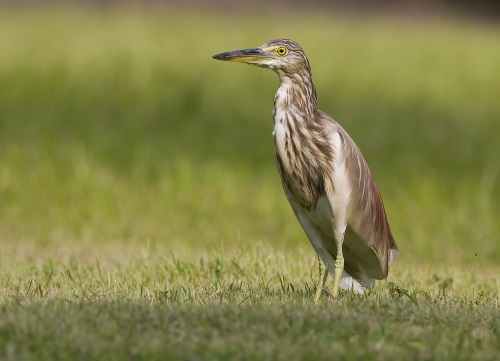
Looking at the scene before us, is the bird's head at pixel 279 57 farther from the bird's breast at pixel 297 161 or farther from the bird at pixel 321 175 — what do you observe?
the bird's breast at pixel 297 161

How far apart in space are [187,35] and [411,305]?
46.0ft

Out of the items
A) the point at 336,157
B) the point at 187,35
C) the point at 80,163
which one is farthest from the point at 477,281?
the point at 187,35

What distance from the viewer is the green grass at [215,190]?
5.22 metres

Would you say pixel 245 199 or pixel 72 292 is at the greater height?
pixel 72 292

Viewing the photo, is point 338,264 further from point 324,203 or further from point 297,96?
point 297,96

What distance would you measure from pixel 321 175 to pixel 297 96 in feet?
1.84

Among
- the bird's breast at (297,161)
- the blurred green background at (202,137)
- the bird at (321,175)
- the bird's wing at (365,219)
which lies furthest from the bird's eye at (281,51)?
the blurred green background at (202,137)

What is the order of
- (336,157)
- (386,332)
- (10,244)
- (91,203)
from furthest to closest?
(91,203), (10,244), (336,157), (386,332)

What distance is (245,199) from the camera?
12.4 meters

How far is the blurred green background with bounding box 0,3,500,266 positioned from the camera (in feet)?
38.0

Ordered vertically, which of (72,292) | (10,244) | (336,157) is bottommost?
(10,244)

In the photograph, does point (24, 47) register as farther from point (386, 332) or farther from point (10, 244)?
point (386, 332)

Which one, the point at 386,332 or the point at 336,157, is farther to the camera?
the point at 336,157

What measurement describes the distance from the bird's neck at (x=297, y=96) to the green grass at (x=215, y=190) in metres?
1.14
